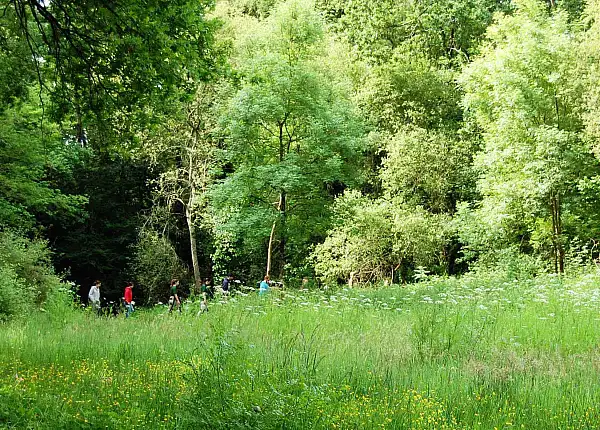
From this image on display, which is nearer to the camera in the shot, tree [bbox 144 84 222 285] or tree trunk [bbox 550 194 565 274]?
tree trunk [bbox 550 194 565 274]

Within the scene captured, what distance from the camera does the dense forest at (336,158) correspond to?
750 inches

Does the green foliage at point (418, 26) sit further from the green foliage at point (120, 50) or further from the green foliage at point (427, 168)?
the green foliage at point (120, 50)

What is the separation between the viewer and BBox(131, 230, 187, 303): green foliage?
28.5m

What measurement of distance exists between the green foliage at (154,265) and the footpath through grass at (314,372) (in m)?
15.8

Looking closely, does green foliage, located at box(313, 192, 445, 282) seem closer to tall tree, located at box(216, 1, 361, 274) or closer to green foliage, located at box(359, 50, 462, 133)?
tall tree, located at box(216, 1, 361, 274)

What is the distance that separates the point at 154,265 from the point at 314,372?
77.2ft

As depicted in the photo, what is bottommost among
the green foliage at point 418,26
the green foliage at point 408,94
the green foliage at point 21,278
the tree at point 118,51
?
the green foliage at point 21,278

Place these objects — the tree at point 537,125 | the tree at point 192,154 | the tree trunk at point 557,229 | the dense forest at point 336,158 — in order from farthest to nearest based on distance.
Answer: the tree at point 192,154 < the tree trunk at point 557,229 < the tree at point 537,125 < the dense forest at point 336,158

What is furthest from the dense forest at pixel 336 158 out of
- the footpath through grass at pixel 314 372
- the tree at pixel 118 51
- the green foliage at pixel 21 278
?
the footpath through grass at pixel 314 372

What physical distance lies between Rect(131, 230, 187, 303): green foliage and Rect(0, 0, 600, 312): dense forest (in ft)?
0.33

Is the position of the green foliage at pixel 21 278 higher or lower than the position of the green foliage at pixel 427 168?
lower

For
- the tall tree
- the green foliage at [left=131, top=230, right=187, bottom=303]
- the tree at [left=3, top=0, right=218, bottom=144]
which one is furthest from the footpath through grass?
the green foliage at [left=131, top=230, right=187, bottom=303]

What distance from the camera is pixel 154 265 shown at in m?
28.5

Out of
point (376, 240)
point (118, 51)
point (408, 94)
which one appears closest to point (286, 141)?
point (376, 240)
